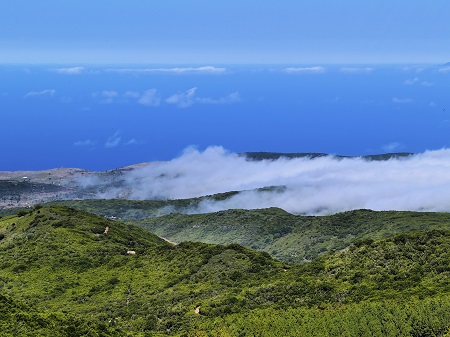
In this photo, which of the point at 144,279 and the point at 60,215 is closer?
the point at 144,279

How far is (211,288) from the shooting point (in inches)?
2867

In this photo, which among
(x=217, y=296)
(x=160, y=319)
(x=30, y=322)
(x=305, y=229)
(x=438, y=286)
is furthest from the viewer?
(x=305, y=229)

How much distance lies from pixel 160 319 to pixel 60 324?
56.7 ft

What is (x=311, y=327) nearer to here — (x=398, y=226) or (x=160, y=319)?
(x=160, y=319)

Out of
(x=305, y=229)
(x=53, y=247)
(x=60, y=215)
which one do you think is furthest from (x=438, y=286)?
(x=305, y=229)


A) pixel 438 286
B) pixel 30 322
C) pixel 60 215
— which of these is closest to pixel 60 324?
pixel 30 322

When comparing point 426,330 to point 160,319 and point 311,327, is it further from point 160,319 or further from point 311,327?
point 160,319

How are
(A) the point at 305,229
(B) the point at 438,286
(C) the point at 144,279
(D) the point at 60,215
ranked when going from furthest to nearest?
(A) the point at 305,229, (D) the point at 60,215, (C) the point at 144,279, (B) the point at 438,286

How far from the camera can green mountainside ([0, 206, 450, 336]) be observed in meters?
48.2

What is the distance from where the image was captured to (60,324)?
4700 cm

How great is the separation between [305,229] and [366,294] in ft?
467

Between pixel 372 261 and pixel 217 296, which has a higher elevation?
pixel 372 261

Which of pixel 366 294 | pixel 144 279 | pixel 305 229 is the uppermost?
pixel 366 294

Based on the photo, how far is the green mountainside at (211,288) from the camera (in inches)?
1898
